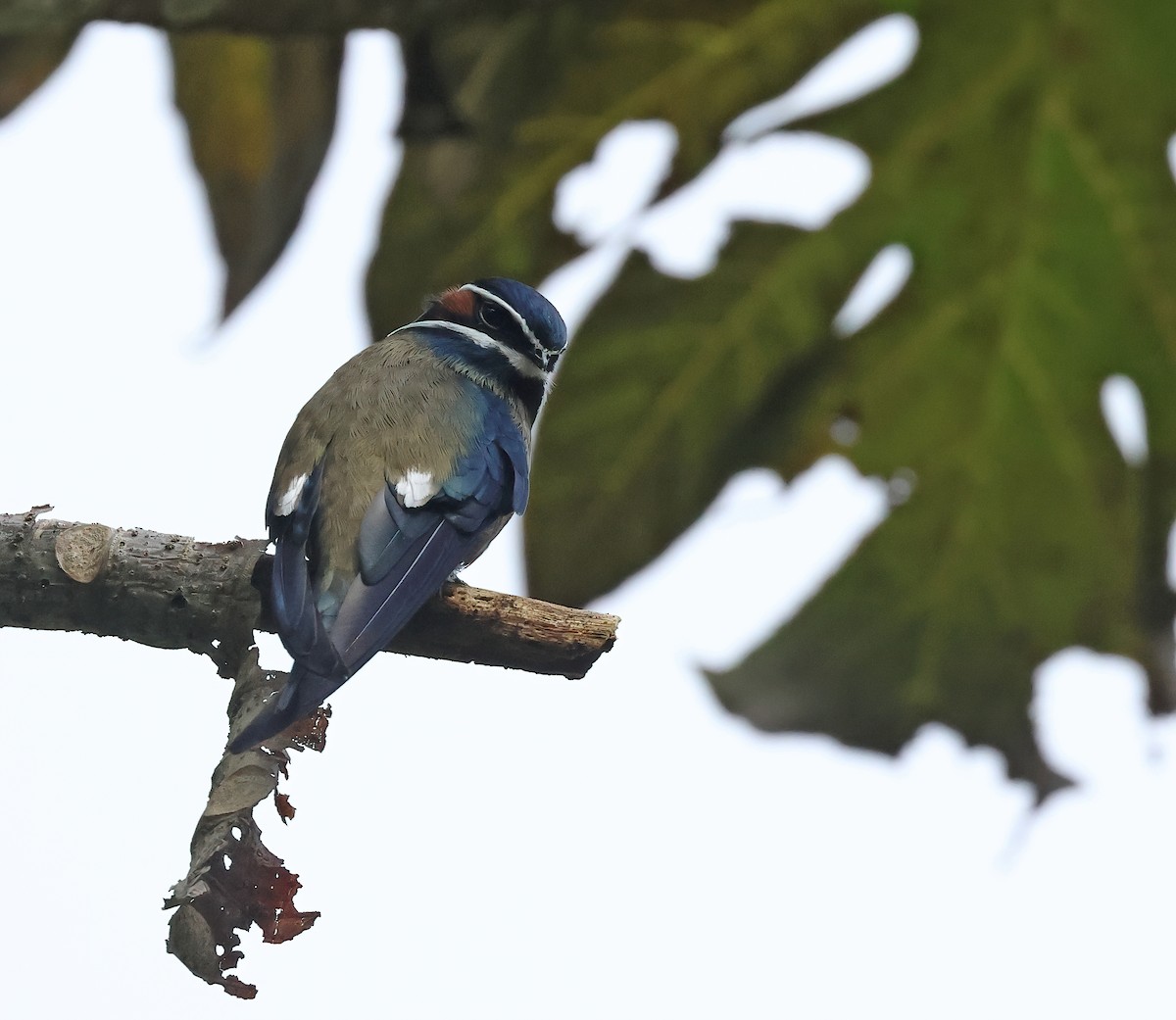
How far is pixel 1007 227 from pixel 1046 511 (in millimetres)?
685

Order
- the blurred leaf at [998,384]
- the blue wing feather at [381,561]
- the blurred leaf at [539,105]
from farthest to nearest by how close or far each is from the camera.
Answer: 1. the blurred leaf at [998,384]
2. the blurred leaf at [539,105]
3. the blue wing feather at [381,561]

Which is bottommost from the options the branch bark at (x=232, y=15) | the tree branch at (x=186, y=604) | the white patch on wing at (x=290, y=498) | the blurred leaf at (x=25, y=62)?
the tree branch at (x=186, y=604)

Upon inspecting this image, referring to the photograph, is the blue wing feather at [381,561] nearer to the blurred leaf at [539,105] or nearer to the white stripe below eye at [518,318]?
the white stripe below eye at [518,318]

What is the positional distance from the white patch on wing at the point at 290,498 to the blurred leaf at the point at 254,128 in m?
0.63

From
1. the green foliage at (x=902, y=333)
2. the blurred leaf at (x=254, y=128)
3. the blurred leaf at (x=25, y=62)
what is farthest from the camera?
the green foliage at (x=902, y=333)

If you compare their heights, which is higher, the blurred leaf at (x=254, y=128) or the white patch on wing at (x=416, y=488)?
the blurred leaf at (x=254, y=128)

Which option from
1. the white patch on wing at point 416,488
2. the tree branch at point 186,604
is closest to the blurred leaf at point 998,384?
the tree branch at point 186,604

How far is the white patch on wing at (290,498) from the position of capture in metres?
3.66

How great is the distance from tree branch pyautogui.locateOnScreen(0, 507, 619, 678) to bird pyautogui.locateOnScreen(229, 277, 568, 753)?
3.5 inches

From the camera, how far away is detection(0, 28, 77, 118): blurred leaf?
9.63ft

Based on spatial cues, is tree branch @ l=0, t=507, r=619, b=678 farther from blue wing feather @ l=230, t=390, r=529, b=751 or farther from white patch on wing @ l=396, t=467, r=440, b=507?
white patch on wing @ l=396, t=467, r=440, b=507

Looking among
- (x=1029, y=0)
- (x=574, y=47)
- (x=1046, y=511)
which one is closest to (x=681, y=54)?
(x=574, y=47)

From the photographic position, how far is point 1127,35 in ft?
11.5

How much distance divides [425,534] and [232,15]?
139 centimetres
